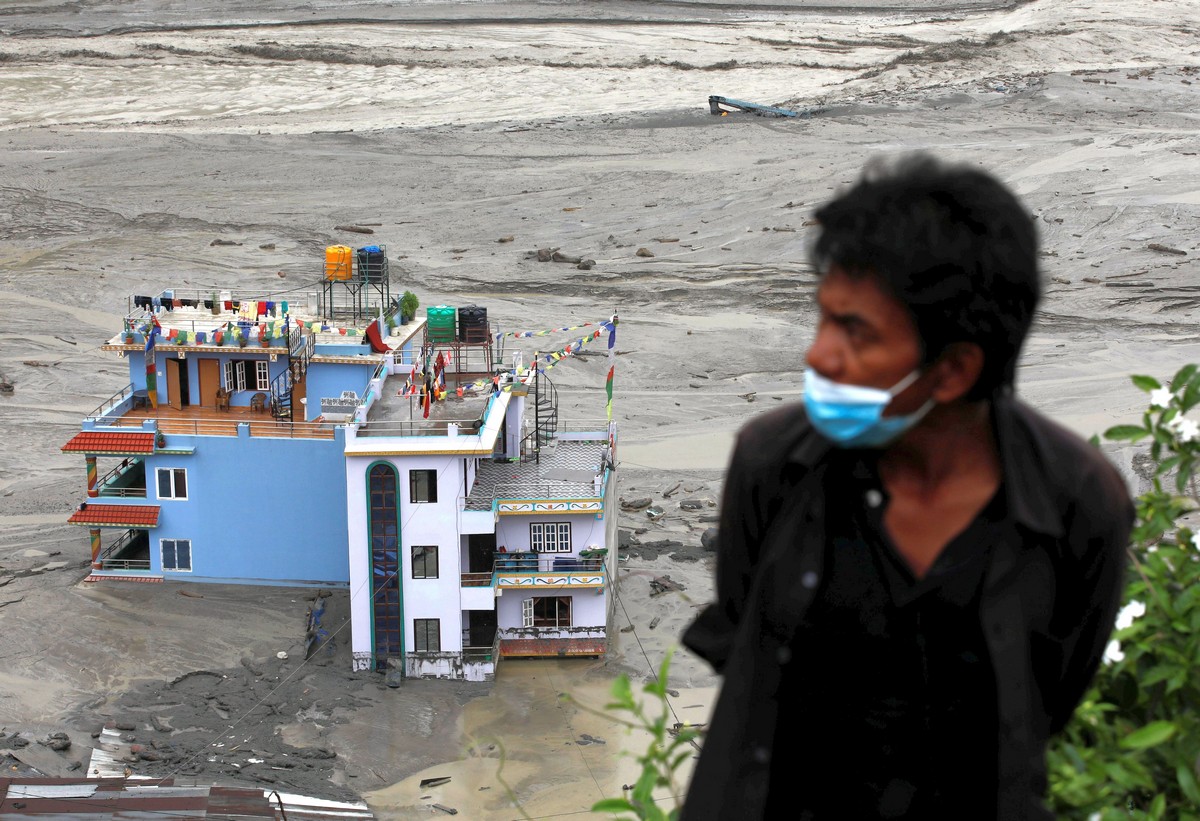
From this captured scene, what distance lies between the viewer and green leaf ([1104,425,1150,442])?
4152mm

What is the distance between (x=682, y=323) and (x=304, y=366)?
1510 centimetres

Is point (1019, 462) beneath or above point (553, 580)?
above

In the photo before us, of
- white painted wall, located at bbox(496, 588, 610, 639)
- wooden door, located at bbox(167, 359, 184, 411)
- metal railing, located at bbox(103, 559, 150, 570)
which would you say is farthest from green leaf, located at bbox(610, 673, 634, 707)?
wooden door, located at bbox(167, 359, 184, 411)

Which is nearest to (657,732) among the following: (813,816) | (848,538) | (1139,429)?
(813,816)

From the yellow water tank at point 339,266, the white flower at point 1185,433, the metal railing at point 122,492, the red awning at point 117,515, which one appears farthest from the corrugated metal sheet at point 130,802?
the white flower at point 1185,433

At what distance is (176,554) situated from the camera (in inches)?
1080

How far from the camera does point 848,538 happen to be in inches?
119

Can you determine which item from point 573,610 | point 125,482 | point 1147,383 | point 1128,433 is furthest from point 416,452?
point 1128,433

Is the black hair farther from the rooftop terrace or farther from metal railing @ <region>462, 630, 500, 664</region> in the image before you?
metal railing @ <region>462, 630, 500, 664</region>

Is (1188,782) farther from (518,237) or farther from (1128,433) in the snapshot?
(518,237)

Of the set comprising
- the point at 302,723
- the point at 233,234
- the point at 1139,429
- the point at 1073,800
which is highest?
the point at 1139,429

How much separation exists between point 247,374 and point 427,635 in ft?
22.9

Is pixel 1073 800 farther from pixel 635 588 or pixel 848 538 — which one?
pixel 635 588

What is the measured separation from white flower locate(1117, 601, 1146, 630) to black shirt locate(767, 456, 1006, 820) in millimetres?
918
